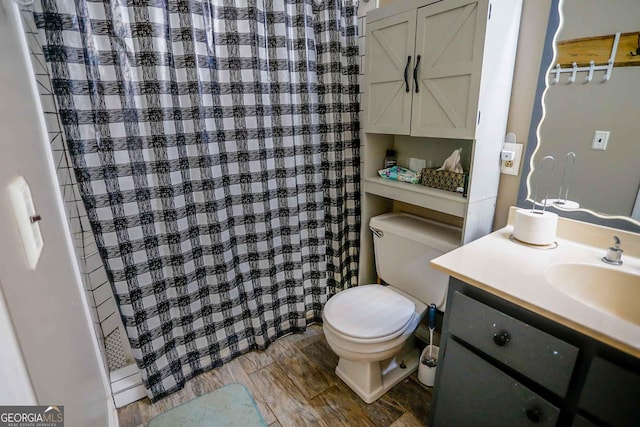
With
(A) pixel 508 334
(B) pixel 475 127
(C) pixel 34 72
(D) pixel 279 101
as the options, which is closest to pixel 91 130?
(C) pixel 34 72

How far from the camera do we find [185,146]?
138 cm

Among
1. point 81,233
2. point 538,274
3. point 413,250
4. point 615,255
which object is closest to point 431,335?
point 413,250

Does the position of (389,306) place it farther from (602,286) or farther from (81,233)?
(81,233)

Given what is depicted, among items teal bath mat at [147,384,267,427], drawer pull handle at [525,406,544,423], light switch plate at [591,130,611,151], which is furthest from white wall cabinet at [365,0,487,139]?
teal bath mat at [147,384,267,427]

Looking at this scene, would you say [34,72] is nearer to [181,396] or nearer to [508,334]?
[181,396]

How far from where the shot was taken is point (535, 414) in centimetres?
93

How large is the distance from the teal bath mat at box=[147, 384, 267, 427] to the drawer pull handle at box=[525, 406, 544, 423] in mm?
1038

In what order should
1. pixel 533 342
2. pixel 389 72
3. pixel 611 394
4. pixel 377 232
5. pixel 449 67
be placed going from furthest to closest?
pixel 377 232 → pixel 389 72 → pixel 449 67 → pixel 533 342 → pixel 611 394

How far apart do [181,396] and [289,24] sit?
1906 millimetres

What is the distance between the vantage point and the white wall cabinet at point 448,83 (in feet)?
A: 3.93

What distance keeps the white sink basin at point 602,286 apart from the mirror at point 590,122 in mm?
219

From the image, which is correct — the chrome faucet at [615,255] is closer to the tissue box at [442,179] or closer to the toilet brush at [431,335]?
the tissue box at [442,179]

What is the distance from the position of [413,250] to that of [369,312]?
38cm

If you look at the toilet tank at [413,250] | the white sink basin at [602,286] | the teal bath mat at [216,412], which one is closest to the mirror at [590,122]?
the white sink basin at [602,286]
